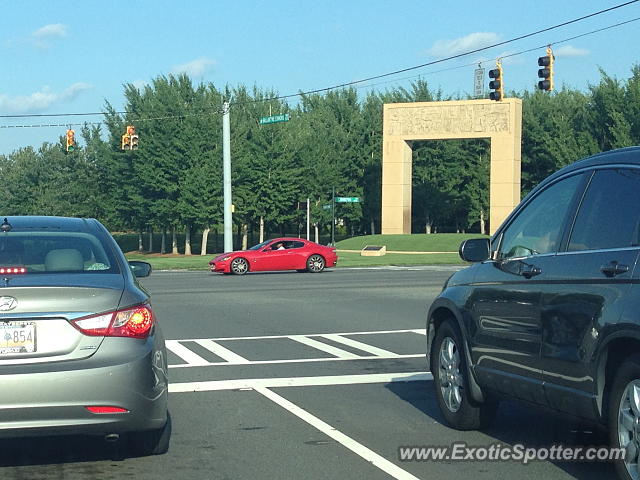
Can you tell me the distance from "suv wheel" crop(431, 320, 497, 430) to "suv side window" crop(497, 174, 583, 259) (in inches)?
37.7

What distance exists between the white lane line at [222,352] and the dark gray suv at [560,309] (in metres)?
4.69

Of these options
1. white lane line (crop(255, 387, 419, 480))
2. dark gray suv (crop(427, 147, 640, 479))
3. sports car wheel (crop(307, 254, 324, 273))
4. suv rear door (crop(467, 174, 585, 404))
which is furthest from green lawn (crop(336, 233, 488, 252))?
suv rear door (crop(467, 174, 585, 404))

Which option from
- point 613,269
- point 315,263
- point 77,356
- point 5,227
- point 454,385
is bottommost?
point 315,263

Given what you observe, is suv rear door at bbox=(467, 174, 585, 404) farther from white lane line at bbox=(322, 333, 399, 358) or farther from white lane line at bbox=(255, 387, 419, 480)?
white lane line at bbox=(322, 333, 399, 358)

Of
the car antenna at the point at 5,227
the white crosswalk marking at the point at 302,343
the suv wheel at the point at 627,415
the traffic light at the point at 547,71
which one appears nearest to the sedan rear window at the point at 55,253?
the car antenna at the point at 5,227

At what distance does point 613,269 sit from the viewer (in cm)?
579

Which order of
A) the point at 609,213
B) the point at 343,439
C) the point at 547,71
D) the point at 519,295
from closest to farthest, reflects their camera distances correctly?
the point at 609,213 → the point at 519,295 → the point at 343,439 → the point at 547,71

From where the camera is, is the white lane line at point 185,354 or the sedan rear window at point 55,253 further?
the white lane line at point 185,354

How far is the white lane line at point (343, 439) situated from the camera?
6.77 meters

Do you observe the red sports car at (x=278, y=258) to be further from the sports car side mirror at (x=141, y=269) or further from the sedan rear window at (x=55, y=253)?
the sedan rear window at (x=55, y=253)

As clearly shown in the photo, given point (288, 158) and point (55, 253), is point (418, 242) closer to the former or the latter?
point (288, 158)

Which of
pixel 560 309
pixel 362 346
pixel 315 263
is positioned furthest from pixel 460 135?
pixel 560 309

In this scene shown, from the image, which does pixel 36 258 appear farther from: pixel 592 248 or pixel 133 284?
pixel 592 248

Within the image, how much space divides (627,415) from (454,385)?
Result: 8.19ft
